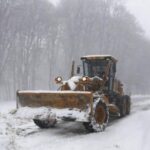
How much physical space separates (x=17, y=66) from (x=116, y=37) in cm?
1700

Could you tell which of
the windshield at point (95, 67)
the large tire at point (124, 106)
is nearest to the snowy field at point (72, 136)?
the large tire at point (124, 106)

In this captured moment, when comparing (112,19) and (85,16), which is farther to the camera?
(112,19)

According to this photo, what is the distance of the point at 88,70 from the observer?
17.0 meters

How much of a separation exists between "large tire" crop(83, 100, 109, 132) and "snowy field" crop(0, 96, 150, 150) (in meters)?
0.24

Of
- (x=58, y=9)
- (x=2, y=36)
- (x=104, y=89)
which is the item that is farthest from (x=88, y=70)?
(x=58, y=9)

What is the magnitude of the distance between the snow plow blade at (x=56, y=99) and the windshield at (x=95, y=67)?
10.7ft

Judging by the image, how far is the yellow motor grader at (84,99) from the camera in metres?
13.3

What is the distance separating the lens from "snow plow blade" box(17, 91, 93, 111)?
43.7ft

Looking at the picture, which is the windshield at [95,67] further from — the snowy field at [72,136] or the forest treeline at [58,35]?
the forest treeline at [58,35]

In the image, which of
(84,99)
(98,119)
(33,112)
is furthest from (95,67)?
(33,112)

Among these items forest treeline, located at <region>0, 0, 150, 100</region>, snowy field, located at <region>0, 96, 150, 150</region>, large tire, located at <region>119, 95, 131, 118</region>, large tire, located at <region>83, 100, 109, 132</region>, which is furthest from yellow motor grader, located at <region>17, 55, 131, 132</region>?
forest treeline, located at <region>0, 0, 150, 100</region>

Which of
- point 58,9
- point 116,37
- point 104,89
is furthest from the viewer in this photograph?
point 116,37

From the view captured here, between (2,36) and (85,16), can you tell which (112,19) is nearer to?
(85,16)

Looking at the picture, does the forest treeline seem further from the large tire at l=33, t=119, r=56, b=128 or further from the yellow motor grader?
the large tire at l=33, t=119, r=56, b=128
